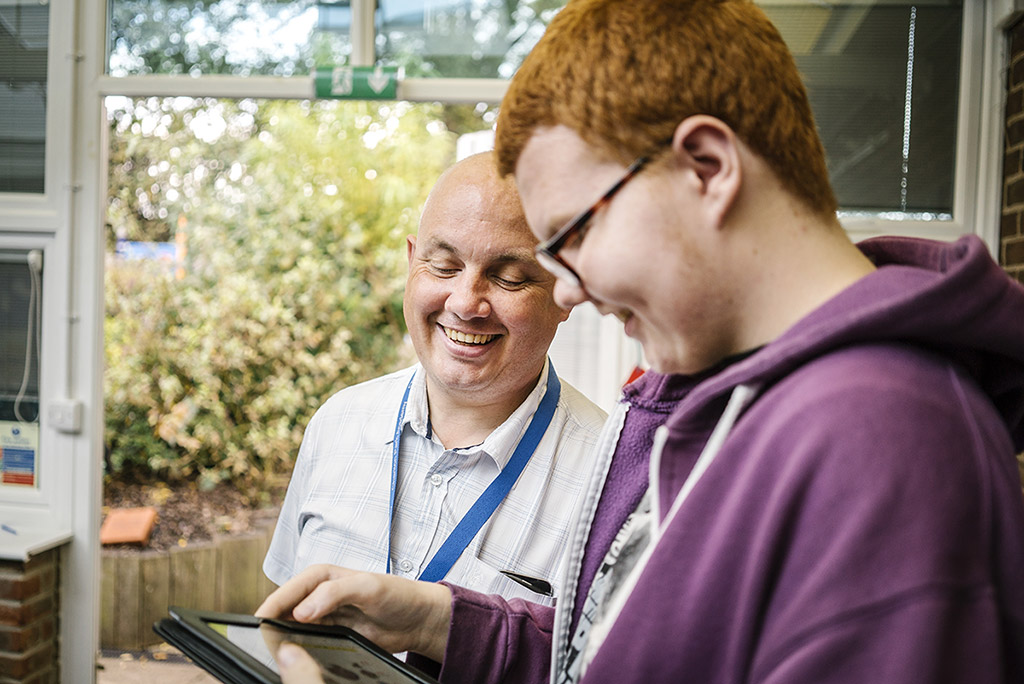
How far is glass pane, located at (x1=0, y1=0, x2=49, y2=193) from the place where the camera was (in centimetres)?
332

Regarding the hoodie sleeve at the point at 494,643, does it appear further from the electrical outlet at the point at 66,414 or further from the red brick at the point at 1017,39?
the red brick at the point at 1017,39

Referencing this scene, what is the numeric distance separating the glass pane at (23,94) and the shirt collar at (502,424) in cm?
261

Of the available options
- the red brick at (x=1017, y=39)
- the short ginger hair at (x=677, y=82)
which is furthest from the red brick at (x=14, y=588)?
the red brick at (x=1017, y=39)

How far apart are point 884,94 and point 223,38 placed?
2616mm

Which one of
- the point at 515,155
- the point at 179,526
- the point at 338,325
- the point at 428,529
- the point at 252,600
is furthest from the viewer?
the point at 338,325

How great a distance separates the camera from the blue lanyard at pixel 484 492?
138cm

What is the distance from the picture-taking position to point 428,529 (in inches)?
56.6

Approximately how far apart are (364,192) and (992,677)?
6.29 meters

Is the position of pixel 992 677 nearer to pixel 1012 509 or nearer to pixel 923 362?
pixel 1012 509

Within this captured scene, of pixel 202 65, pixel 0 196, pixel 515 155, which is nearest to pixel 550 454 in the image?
pixel 515 155

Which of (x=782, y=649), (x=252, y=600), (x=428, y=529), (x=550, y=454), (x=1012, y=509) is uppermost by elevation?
(x=1012, y=509)

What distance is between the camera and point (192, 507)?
235 inches

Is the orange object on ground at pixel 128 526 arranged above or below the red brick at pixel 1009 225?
below

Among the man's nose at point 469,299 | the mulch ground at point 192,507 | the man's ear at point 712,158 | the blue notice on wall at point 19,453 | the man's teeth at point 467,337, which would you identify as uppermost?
the man's ear at point 712,158
